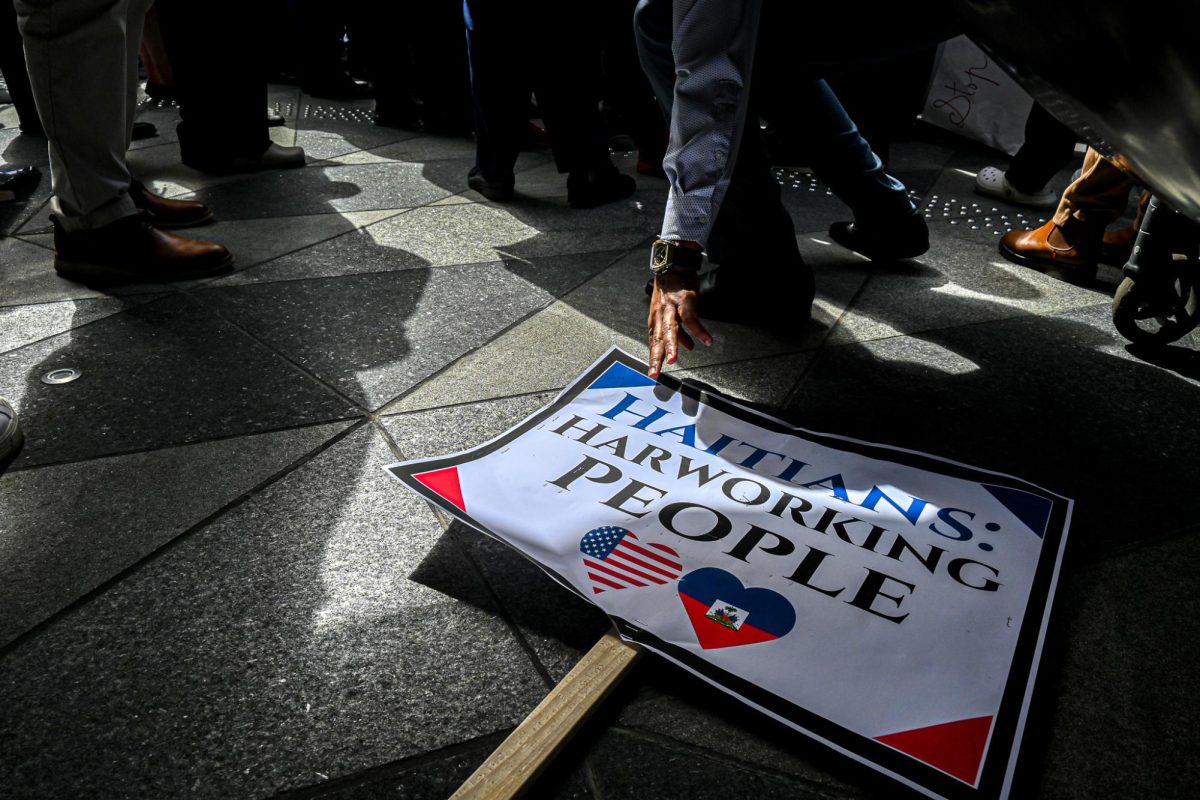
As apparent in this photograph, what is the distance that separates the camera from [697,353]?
1550 millimetres

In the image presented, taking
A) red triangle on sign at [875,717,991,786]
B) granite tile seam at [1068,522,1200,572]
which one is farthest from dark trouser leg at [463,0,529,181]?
red triangle on sign at [875,717,991,786]

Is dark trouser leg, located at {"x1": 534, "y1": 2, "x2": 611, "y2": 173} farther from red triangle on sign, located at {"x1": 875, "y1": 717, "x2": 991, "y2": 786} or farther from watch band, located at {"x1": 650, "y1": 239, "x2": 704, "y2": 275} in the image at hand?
red triangle on sign, located at {"x1": 875, "y1": 717, "x2": 991, "y2": 786}

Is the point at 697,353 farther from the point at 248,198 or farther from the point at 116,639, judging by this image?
the point at 248,198

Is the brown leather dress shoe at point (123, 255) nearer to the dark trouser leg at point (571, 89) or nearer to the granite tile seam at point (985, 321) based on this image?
the dark trouser leg at point (571, 89)

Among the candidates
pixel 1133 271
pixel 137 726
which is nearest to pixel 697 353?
pixel 1133 271

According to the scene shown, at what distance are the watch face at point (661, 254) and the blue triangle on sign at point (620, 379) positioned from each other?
0.59 ft

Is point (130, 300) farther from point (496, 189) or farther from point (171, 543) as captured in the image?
point (496, 189)

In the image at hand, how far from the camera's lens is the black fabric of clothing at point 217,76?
267cm

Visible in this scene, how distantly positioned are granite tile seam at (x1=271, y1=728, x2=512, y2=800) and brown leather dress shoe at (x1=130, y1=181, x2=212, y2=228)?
6.48 feet

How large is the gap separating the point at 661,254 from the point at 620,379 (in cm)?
21

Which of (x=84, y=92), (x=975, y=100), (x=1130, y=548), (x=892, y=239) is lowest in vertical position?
(x=1130, y=548)

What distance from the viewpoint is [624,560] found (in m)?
0.91

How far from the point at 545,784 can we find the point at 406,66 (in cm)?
372

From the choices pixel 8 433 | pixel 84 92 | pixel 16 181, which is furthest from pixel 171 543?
pixel 16 181
